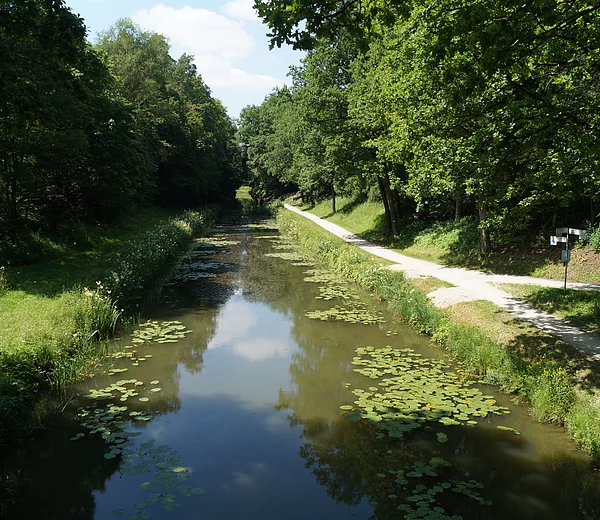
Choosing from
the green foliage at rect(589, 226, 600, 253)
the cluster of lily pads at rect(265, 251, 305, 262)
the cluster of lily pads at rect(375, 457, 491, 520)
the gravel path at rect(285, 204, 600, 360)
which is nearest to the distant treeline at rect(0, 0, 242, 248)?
the cluster of lily pads at rect(375, 457, 491, 520)

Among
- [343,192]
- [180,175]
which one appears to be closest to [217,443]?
[343,192]

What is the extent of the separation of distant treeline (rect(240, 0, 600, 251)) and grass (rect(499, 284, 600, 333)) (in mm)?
2341

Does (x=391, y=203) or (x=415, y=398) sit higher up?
(x=391, y=203)

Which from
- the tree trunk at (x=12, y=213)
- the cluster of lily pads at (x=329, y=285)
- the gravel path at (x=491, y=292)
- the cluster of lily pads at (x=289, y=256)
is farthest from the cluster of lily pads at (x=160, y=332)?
the cluster of lily pads at (x=289, y=256)

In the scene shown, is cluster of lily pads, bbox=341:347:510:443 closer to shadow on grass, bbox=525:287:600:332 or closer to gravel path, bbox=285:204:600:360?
gravel path, bbox=285:204:600:360

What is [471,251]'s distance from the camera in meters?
18.6

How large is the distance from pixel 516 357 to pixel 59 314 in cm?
1004

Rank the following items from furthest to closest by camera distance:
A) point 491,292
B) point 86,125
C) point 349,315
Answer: point 86,125 < point 349,315 < point 491,292

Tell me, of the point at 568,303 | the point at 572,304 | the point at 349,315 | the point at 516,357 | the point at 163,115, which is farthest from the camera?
the point at 163,115

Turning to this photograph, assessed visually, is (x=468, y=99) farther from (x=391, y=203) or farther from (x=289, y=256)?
(x=289, y=256)

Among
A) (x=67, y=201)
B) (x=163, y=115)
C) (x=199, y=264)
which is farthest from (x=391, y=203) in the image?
(x=163, y=115)

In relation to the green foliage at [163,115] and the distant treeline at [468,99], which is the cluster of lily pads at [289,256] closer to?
the distant treeline at [468,99]

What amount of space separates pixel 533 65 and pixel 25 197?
18.3 meters

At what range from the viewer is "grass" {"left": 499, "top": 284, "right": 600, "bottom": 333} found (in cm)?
1030
